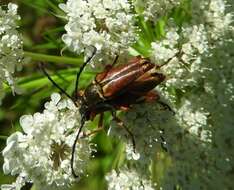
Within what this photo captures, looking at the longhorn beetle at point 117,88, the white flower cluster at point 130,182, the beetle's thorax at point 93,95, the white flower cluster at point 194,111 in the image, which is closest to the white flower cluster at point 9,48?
the longhorn beetle at point 117,88

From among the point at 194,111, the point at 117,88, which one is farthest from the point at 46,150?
the point at 194,111

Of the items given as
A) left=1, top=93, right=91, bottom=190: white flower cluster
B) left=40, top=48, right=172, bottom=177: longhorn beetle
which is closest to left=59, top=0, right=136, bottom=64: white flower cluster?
left=40, top=48, right=172, bottom=177: longhorn beetle

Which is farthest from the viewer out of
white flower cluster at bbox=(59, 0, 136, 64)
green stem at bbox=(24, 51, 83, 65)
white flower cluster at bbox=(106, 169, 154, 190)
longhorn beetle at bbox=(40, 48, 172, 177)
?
green stem at bbox=(24, 51, 83, 65)

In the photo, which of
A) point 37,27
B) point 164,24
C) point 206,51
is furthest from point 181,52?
point 37,27

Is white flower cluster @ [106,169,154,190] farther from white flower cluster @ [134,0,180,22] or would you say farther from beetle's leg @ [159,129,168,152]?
white flower cluster @ [134,0,180,22]

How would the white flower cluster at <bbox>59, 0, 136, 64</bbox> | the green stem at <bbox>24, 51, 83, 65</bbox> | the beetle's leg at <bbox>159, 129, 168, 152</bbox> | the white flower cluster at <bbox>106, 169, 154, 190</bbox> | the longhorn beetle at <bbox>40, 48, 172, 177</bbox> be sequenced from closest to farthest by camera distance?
1. the longhorn beetle at <bbox>40, 48, 172, 177</bbox>
2. the white flower cluster at <bbox>59, 0, 136, 64</bbox>
3. the beetle's leg at <bbox>159, 129, 168, 152</bbox>
4. the white flower cluster at <bbox>106, 169, 154, 190</bbox>
5. the green stem at <bbox>24, 51, 83, 65</bbox>

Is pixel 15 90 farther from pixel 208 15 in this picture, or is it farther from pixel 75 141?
pixel 208 15

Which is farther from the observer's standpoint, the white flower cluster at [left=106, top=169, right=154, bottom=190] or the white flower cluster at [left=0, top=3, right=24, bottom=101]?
the white flower cluster at [left=106, top=169, right=154, bottom=190]
